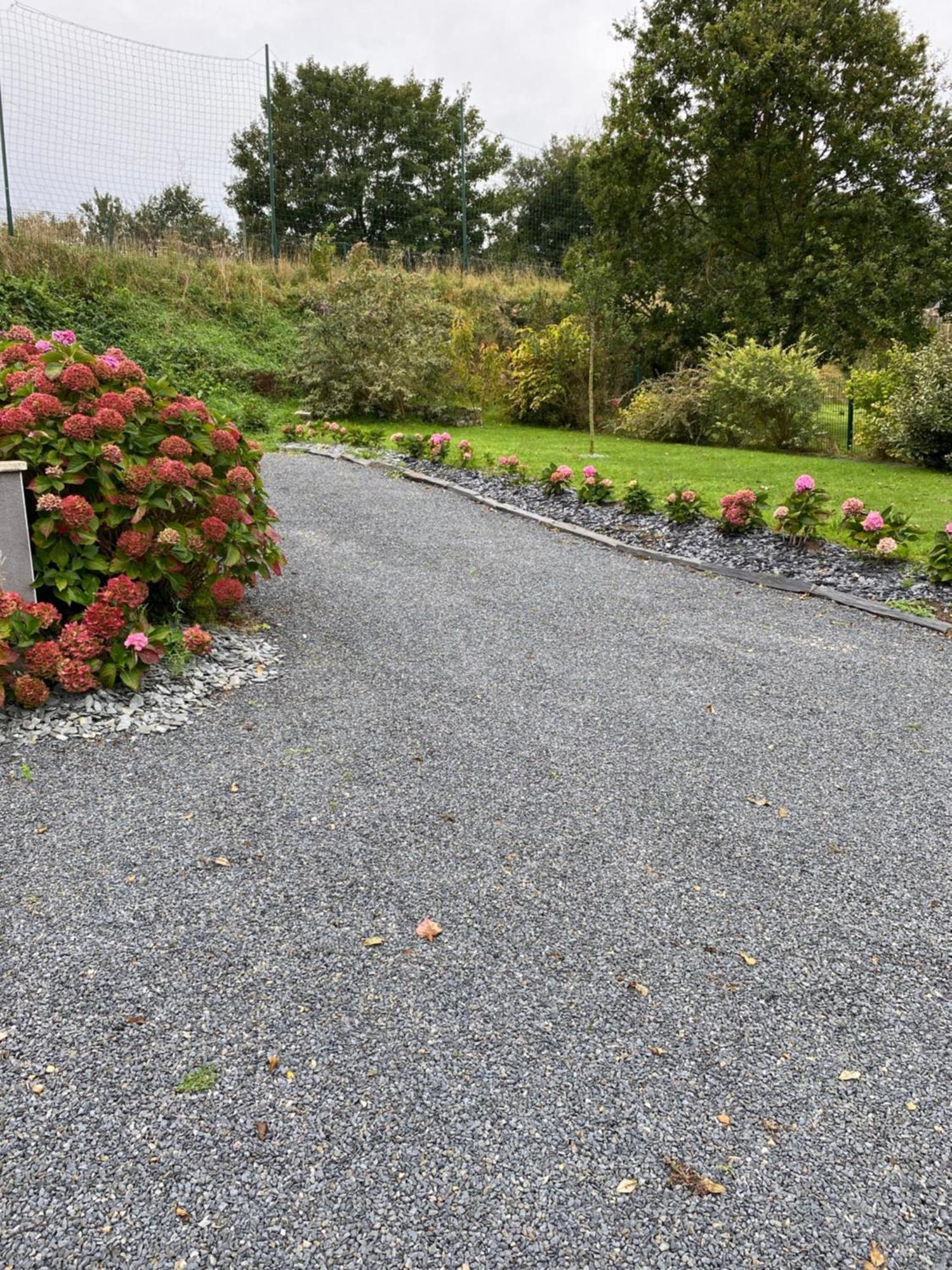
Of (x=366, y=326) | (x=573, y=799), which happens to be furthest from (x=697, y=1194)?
(x=366, y=326)

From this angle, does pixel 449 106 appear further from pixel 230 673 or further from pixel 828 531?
pixel 230 673

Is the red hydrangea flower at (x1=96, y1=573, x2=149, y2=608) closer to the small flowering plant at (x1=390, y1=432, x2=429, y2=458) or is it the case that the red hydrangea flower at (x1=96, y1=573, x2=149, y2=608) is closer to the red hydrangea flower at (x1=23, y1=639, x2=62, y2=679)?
the red hydrangea flower at (x1=23, y1=639, x2=62, y2=679)

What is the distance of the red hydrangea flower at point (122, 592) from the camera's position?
323 cm

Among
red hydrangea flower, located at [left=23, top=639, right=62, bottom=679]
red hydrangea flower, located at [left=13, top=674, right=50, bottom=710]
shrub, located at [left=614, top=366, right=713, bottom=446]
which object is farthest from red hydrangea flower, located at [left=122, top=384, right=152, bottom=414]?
shrub, located at [left=614, top=366, right=713, bottom=446]

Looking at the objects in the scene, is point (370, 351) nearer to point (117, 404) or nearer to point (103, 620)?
point (117, 404)

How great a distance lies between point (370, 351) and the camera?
11.1 meters

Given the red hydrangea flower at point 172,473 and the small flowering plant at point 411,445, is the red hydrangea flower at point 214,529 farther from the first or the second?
the small flowering plant at point 411,445

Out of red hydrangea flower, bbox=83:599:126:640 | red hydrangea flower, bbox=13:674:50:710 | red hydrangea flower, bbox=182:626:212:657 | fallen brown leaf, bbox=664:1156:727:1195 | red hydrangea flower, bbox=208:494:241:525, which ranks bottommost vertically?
fallen brown leaf, bbox=664:1156:727:1195

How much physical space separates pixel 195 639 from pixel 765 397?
8.94 m

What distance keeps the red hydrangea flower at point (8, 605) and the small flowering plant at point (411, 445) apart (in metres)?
6.43

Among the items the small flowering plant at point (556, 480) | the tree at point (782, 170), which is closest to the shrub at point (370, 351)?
the small flowering plant at point (556, 480)

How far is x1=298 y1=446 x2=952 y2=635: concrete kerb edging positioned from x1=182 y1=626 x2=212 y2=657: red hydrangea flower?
140 inches

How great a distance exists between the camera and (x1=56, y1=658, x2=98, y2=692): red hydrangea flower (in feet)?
10.2

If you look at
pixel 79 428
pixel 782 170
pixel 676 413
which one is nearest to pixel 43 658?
pixel 79 428
